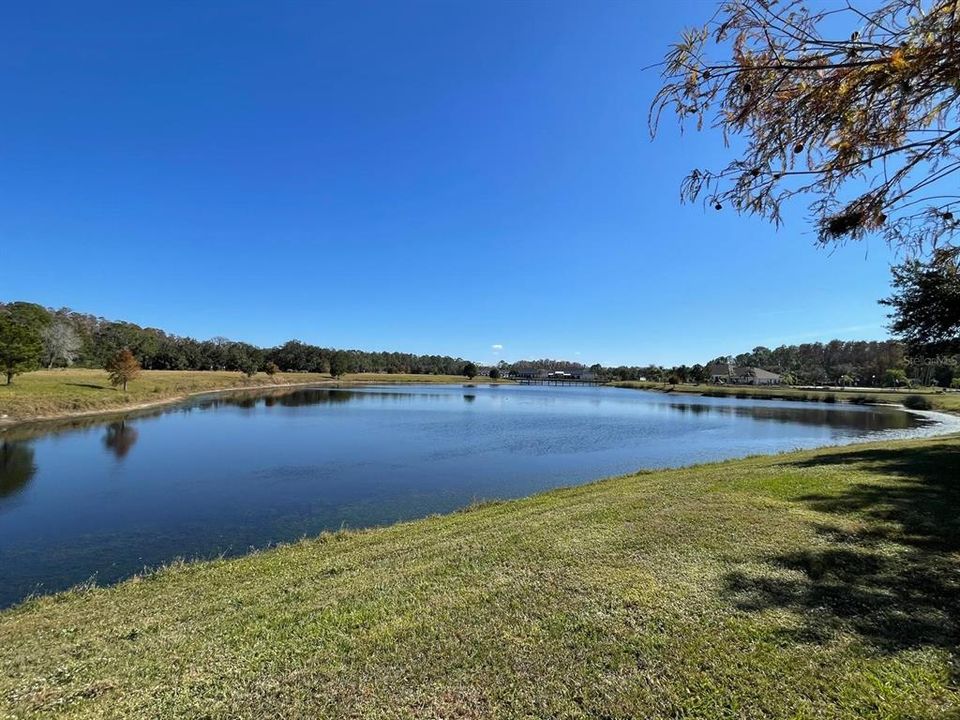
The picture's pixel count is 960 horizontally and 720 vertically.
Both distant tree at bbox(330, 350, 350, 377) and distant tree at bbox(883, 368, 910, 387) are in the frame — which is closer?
distant tree at bbox(883, 368, 910, 387)

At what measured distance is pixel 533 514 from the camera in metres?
8.72

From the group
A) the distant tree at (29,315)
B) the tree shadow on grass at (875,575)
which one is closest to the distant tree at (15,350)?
the tree shadow on grass at (875,575)

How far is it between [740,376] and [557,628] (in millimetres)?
138958

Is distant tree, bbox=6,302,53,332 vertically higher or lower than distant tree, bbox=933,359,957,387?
higher

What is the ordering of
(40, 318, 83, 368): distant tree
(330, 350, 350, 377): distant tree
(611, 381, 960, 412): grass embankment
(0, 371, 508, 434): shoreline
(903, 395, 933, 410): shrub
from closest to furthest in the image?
(0, 371, 508, 434): shoreline, (903, 395, 933, 410): shrub, (611, 381, 960, 412): grass embankment, (40, 318, 83, 368): distant tree, (330, 350, 350, 377): distant tree

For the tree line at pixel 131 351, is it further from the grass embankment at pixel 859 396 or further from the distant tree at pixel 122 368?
the grass embankment at pixel 859 396

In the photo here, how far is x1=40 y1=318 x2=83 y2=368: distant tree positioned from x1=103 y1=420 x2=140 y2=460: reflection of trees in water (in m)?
58.7

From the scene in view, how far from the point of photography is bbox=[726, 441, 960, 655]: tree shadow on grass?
361 centimetres

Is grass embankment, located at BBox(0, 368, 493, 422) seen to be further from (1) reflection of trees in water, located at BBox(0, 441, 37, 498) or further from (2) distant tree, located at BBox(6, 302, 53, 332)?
(2) distant tree, located at BBox(6, 302, 53, 332)

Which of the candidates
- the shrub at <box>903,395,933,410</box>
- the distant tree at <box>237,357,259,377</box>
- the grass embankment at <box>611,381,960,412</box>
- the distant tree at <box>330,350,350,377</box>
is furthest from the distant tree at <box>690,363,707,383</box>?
the distant tree at <box>237,357,259,377</box>

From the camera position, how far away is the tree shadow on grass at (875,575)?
3609 millimetres

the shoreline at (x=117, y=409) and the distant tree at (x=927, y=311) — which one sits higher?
the distant tree at (x=927, y=311)

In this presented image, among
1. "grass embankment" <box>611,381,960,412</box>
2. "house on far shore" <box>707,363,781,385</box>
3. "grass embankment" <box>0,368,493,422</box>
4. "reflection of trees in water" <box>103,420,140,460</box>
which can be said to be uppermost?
"house on far shore" <box>707,363,781,385</box>

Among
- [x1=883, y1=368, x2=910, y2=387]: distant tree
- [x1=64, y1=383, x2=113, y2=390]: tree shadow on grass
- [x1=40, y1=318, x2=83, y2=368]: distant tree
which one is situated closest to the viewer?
[x1=64, y1=383, x2=113, y2=390]: tree shadow on grass
